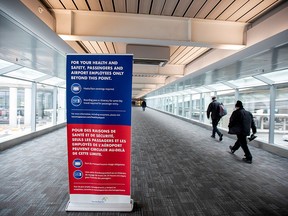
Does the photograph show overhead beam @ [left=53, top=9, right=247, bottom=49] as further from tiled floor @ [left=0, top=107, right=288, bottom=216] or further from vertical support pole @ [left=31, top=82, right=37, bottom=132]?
vertical support pole @ [left=31, top=82, right=37, bottom=132]

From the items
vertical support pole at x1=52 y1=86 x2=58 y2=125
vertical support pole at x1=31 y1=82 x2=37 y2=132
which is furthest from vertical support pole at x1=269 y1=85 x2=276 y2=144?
vertical support pole at x1=52 y1=86 x2=58 y2=125

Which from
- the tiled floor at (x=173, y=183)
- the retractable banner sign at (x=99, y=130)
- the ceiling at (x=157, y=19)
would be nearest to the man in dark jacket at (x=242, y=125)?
the tiled floor at (x=173, y=183)

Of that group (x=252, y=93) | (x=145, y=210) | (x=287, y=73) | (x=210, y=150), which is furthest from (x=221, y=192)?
(x=252, y=93)

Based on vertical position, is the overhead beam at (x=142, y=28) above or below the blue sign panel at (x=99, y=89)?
above

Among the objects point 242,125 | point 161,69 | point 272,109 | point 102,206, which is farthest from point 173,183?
point 161,69

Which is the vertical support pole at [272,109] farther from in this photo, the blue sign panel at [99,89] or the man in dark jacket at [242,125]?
the blue sign panel at [99,89]

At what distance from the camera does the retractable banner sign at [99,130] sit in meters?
2.66

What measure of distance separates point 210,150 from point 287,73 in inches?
138

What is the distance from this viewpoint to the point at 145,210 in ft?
9.46

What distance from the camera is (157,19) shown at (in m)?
4.11

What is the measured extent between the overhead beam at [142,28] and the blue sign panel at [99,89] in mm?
1670

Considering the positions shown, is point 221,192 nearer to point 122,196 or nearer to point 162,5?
point 122,196

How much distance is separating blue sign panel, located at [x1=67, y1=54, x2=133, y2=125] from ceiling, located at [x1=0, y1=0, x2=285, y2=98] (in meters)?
1.55

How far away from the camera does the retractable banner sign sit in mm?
2664
